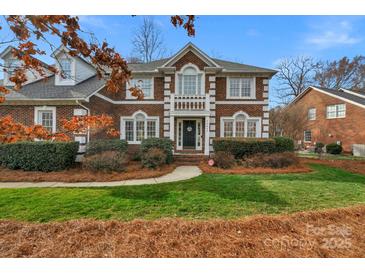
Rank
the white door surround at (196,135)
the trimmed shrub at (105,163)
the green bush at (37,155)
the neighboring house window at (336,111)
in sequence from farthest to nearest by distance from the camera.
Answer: the neighboring house window at (336,111), the white door surround at (196,135), the green bush at (37,155), the trimmed shrub at (105,163)

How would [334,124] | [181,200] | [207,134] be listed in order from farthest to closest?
[334,124] → [207,134] → [181,200]

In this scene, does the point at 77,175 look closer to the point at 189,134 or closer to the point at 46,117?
the point at 46,117

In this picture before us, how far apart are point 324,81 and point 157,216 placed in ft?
140

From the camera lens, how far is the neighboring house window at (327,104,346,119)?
69.0ft

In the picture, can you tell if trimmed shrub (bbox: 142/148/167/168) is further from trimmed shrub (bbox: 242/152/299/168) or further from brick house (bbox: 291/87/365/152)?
brick house (bbox: 291/87/365/152)

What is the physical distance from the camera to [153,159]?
9359mm

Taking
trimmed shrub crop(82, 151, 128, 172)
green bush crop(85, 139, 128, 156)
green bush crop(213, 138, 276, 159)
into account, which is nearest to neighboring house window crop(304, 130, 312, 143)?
green bush crop(213, 138, 276, 159)

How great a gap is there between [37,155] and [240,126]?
11588 mm

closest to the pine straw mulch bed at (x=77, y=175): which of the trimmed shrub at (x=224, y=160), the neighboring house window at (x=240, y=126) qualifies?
the trimmed shrub at (x=224, y=160)

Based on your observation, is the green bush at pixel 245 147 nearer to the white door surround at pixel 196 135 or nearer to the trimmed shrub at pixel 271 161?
the trimmed shrub at pixel 271 161

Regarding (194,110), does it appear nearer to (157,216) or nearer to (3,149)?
(157,216)

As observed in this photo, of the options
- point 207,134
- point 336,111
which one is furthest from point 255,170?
point 336,111

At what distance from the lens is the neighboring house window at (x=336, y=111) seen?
2102 cm

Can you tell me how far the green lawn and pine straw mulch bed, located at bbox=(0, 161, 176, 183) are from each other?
1.51 metres
